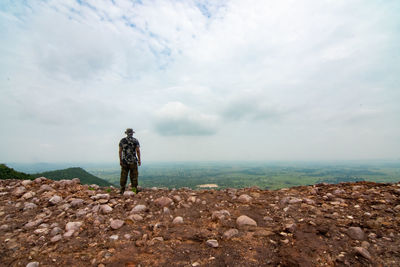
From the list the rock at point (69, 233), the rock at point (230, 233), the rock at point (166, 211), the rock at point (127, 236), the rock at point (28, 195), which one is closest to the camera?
the rock at point (230, 233)

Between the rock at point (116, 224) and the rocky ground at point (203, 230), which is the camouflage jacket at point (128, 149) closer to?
the rocky ground at point (203, 230)

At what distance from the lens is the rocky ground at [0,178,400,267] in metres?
3.83

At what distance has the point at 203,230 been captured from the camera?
5047 mm

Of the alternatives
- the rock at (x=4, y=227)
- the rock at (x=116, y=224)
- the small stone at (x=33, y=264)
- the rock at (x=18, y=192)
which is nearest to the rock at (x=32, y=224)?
the rock at (x=4, y=227)

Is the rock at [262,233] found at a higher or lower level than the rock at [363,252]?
lower

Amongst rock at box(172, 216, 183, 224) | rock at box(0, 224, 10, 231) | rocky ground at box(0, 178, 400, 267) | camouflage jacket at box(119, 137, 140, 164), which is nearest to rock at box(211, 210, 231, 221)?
rocky ground at box(0, 178, 400, 267)

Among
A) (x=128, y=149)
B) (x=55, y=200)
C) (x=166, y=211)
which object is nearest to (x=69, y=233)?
(x=166, y=211)

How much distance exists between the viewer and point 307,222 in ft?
16.3

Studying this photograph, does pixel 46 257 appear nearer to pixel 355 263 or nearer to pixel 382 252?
pixel 355 263

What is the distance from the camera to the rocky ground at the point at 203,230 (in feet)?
12.6

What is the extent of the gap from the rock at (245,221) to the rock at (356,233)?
219cm

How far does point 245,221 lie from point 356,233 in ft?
8.43

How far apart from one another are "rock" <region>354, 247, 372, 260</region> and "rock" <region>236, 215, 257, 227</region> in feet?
7.40

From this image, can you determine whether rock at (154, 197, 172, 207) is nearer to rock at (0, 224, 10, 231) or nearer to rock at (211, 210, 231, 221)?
rock at (211, 210, 231, 221)
